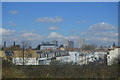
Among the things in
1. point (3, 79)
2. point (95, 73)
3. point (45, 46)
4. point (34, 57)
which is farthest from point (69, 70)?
point (45, 46)

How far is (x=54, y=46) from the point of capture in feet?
181

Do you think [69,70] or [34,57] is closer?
[69,70]

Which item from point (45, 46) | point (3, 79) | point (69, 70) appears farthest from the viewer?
point (45, 46)

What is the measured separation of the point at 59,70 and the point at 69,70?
0.52 meters

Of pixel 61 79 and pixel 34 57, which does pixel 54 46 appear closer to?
pixel 34 57

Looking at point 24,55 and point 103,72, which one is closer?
point 103,72

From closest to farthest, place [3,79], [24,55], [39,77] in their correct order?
[3,79] < [39,77] < [24,55]

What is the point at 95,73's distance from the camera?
1048 cm

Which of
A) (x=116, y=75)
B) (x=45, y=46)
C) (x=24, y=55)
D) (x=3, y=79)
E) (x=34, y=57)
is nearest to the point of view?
(x=3, y=79)

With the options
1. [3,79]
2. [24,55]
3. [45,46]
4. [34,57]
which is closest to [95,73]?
[3,79]

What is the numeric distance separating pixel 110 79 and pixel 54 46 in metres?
45.5

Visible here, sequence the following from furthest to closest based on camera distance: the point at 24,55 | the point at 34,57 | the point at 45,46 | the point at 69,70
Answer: the point at 45,46 < the point at 34,57 < the point at 24,55 < the point at 69,70

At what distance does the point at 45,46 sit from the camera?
53469 mm

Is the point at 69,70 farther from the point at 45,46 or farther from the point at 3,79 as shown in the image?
the point at 45,46
